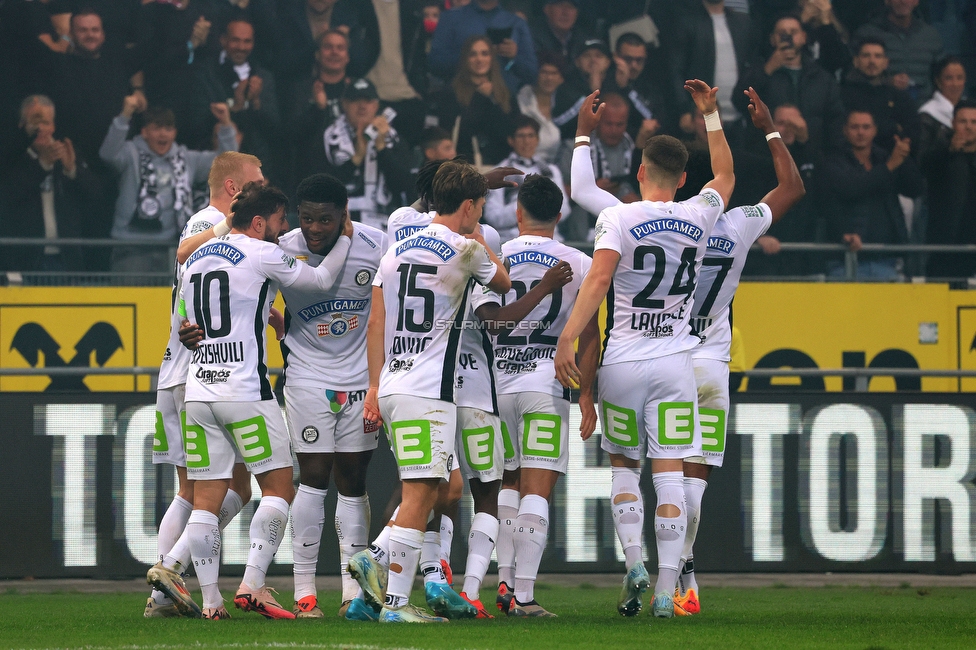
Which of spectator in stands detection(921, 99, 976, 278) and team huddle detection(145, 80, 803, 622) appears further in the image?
spectator in stands detection(921, 99, 976, 278)

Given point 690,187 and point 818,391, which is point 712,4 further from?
point 690,187

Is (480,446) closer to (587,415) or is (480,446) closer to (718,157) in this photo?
(587,415)

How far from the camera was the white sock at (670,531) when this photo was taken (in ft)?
20.5

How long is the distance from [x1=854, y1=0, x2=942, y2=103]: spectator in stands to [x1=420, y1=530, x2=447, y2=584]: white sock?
901cm

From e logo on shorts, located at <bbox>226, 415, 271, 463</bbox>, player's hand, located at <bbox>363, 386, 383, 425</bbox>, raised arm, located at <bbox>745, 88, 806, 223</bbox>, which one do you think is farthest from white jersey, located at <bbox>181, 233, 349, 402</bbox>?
raised arm, located at <bbox>745, 88, 806, 223</bbox>

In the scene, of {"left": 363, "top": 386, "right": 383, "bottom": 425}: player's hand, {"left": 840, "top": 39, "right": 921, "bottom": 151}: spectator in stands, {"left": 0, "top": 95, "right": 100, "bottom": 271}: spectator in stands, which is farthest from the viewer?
{"left": 840, "top": 39, "right": 921, "bottom": 151}: spectator in stands

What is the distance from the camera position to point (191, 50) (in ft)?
40.2

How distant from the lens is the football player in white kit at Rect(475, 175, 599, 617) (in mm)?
6520

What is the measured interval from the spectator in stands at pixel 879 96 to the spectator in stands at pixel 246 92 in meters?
5.96

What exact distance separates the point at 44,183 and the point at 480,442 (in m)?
6.89

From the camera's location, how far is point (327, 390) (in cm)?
671

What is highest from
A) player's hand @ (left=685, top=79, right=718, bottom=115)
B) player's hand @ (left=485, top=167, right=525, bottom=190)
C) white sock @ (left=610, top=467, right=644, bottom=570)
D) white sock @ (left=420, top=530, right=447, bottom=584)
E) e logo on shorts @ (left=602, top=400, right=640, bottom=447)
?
player's hand @ (left=685, top=79, right=718, bottom=115)

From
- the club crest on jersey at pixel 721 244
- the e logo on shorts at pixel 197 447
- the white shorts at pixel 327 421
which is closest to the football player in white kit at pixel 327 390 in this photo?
the white shorts at pixel 327 421

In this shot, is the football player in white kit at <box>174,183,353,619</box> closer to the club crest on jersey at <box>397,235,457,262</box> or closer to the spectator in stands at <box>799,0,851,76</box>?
the club crest on jersey at <box>397,235,457,262</box>
